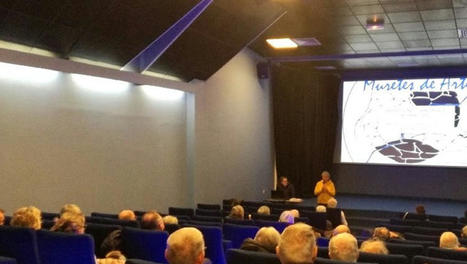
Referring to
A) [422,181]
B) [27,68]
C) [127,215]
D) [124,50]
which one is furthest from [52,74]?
[422,181]

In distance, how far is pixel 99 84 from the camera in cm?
894

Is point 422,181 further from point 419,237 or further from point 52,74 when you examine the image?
point 52,74

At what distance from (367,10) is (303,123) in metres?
6.14

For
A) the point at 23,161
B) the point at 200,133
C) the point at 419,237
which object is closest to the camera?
the point at 419,237

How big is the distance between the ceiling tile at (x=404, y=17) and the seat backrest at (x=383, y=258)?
7.33m

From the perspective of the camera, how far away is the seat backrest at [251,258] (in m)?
2.95

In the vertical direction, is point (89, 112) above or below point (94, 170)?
above

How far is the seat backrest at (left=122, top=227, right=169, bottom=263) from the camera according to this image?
4.13 meters

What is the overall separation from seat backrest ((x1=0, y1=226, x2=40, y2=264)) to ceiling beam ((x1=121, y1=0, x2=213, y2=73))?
6.10 m

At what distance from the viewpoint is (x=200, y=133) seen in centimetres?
1152

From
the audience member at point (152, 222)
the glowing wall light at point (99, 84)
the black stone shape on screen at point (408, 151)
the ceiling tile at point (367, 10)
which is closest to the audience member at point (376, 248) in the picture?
the audience member at point (152, 222)

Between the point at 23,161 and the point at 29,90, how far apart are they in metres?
1.00

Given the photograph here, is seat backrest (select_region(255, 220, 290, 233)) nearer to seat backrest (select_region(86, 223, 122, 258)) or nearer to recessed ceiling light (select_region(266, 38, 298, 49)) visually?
seat backrest (select_region(86, 223, 122, 258))

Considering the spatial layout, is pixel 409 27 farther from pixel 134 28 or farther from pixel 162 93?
pixel 134 28
